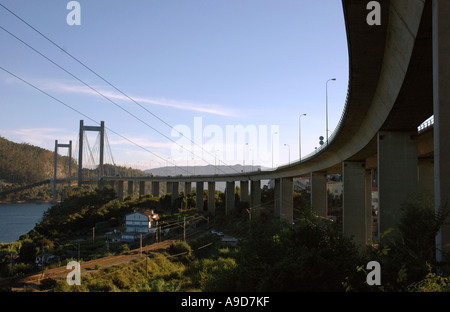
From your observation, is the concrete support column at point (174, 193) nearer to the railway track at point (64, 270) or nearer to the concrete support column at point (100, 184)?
the railway track at point (64, 270)

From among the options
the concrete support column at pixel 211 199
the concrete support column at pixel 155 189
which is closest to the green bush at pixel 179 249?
the concrete support column at pixel 211 199

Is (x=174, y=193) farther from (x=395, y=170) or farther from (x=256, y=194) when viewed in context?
(x=395, y=170)

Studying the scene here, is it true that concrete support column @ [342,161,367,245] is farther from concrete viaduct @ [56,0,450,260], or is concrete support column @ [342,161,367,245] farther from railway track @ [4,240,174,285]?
railway track @ [4,240,174,285]

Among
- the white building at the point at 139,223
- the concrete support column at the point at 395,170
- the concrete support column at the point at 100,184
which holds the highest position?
the concrete support column at the point at 395,170

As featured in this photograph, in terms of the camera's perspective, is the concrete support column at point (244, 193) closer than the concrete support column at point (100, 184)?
Yes

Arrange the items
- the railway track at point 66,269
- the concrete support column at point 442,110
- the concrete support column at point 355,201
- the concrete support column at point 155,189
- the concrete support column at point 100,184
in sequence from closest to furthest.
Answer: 1. the concrete support column at point 442,110
2. the railway track at point 66,269
3. the concrete support column at point 355,201
4. the concrete support column at point 155,189
5. the concrete support column at point 100,184

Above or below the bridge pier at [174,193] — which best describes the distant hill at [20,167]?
above

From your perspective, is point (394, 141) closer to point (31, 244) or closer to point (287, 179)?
point (287, 179)

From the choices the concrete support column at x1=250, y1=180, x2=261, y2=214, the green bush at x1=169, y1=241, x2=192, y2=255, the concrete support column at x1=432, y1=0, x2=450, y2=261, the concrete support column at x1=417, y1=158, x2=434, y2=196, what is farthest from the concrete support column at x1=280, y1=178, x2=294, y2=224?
the concrete support column at x1=432, y1=0, x2=450, y2=261
